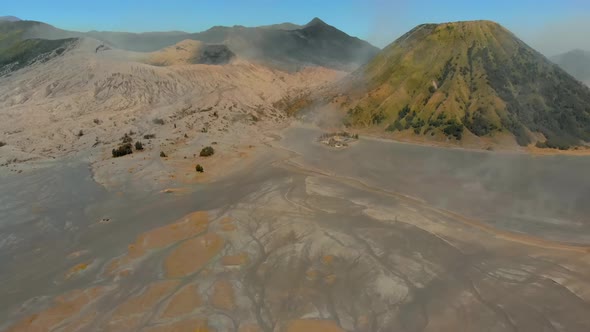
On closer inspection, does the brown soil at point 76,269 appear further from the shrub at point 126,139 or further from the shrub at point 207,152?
the shrub at point 126,139

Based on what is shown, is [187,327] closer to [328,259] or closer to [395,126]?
[328,259]

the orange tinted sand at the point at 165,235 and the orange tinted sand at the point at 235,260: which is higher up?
the orange tinted sand at the point at 235,260

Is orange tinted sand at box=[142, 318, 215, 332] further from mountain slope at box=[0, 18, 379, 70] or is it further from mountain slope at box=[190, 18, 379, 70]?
mountain slope at box=[190, 18, 379, 70]

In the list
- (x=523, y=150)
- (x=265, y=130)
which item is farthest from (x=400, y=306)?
(x=265, y=130)

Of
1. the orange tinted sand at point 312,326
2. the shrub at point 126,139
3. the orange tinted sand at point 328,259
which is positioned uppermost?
the orange tinted sand at point 328,259

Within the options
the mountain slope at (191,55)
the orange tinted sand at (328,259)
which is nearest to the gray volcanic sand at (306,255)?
the orange tinted sand at (328,259)

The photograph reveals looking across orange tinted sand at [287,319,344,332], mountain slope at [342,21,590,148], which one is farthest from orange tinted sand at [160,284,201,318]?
mountain slope at [342,21,590,148]
